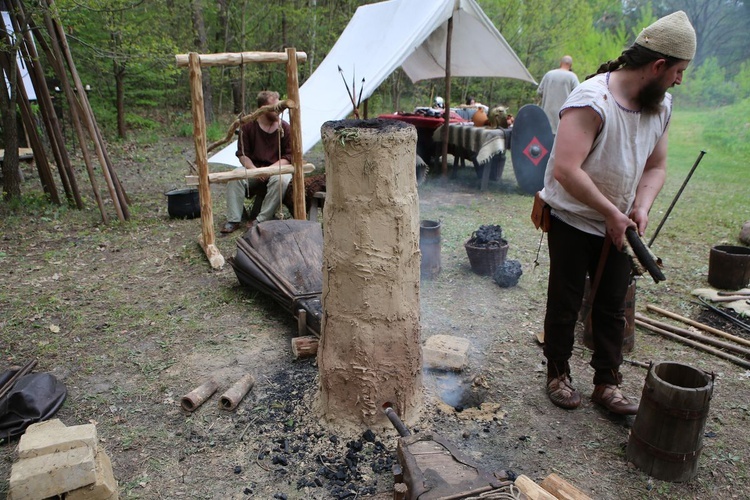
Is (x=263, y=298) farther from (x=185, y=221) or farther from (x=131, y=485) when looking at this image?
(x=185, y=221)

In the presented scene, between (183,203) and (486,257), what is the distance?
3569 mm

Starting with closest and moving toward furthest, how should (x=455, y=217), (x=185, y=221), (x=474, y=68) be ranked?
(x=185, y=221) → (x=455, y=217) → (x=474, y=68)

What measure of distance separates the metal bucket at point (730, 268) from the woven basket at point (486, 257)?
1.68 metres

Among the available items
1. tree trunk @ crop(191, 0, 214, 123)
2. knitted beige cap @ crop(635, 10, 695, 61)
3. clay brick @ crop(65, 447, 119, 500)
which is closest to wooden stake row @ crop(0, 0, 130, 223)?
clay brick @ crop(65, 447, 119, 500)

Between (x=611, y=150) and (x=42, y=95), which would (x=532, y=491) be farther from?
(x=42, y=95)

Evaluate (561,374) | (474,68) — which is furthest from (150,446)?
(474,68)

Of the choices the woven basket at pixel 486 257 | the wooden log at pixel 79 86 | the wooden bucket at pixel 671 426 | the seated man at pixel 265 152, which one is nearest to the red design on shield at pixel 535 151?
the woven basket at pixel 486 257

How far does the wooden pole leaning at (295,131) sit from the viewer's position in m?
4.49

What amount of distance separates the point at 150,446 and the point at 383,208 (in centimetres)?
158

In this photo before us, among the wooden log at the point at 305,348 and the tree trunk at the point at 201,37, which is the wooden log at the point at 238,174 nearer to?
the wooden log at the point at 305,348

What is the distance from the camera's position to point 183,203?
5.85m

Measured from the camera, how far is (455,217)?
247 inches

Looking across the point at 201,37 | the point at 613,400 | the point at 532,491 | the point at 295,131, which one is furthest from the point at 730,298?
the point at 201,37

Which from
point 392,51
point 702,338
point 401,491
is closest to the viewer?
point 401,491
